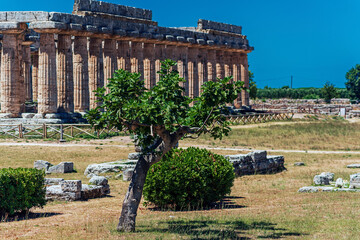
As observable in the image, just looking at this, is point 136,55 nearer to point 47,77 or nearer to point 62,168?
point 47,77

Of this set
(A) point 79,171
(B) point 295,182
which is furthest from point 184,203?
(A) point 79,171

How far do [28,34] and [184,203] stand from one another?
42.2m

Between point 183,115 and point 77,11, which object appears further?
point 77,11

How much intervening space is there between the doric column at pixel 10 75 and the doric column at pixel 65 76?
3.78 metres

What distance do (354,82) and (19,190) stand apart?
103 m

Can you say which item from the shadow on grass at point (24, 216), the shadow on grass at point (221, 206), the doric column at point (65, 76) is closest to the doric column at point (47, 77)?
the doric column at point (65, 76)

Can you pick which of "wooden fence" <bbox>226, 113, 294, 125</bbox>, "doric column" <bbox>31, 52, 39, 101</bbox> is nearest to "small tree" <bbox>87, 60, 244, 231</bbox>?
"wooden fence" <bbox>226, 113, 294, 125</bbox>

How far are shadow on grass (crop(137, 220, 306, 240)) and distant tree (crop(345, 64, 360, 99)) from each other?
101 metres

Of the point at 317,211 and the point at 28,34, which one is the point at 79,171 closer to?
the point at 317,211

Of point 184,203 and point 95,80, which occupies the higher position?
point 95,80

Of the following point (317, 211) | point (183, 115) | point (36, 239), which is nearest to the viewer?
point (36, 239)

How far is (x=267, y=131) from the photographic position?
49.2m

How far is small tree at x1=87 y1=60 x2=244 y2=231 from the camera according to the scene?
1362cm

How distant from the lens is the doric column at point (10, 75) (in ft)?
160
